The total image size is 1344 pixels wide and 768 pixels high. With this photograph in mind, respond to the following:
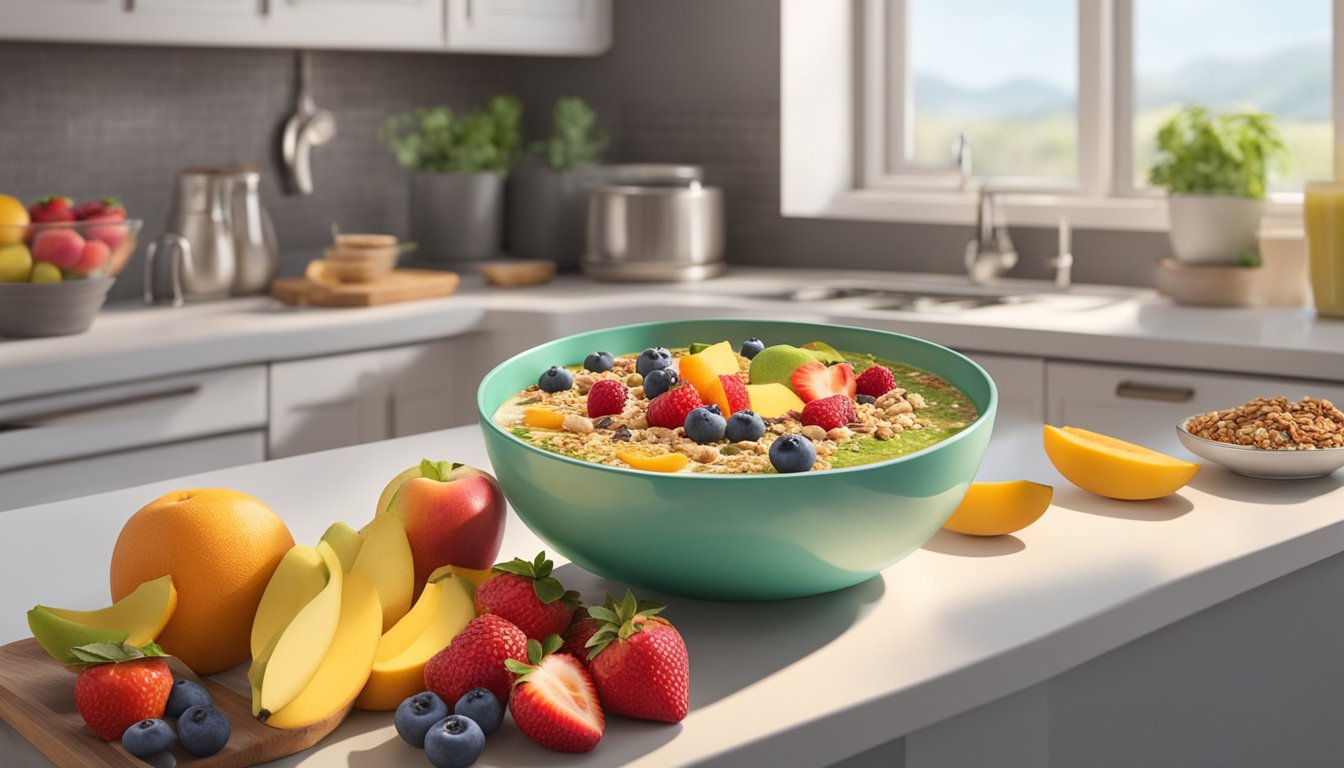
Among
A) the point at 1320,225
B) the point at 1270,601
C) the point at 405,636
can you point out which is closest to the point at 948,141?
the point at 1320,225

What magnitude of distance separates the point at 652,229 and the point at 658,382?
233cm

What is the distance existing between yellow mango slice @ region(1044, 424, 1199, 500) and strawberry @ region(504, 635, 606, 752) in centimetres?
70

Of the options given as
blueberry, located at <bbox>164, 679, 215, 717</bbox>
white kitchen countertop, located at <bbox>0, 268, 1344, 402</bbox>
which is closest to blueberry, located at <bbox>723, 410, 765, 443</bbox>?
blueberry, located at <bbox>164, 679, 215, 717</bbox>

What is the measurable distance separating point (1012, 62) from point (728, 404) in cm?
273

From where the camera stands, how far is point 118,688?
89cm

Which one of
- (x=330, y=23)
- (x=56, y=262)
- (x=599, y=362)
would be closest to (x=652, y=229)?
(x=330, y=23)

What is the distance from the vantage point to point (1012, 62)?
3697mm

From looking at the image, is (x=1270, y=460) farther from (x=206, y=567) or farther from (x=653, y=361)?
(x=206, y=567)

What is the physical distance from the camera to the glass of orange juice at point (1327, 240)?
9.18ft

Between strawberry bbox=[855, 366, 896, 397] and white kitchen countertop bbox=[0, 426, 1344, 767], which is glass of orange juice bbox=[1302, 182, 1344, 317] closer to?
white kitchen countertop bbox=[0, 426, 1344, 767]

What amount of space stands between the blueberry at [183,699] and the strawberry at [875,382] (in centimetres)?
63

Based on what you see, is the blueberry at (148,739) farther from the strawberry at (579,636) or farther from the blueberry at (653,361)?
the blueberry at (653,361)

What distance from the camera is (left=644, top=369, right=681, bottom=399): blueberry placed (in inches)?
49.8

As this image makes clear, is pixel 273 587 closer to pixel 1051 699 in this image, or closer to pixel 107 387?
pixel 1051 699
